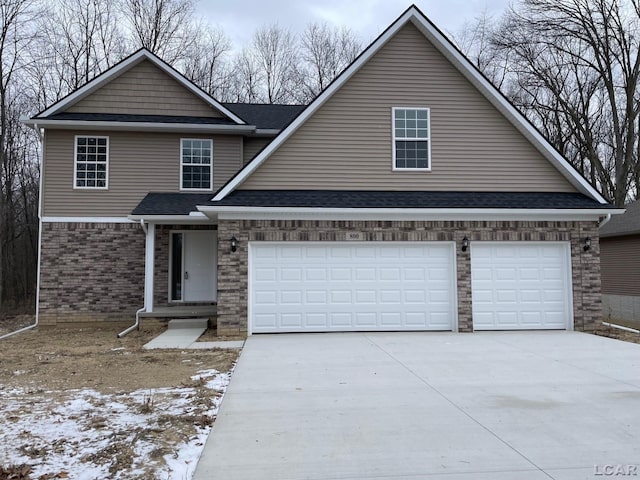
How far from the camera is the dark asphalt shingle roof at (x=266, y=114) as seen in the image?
15.9 meters

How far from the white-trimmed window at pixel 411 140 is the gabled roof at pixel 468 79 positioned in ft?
4.80

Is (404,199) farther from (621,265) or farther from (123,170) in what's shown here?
(621,265)

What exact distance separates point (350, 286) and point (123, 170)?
26.6 ft

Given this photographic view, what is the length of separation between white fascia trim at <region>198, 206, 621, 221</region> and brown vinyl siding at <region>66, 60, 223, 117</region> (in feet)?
18.0

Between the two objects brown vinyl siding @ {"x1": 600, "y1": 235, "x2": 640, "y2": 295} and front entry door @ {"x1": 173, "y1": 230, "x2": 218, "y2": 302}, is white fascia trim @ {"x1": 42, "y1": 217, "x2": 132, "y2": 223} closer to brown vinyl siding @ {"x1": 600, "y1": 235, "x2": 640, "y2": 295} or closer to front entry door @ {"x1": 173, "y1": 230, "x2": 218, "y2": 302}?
front entry door @ {"x1": 173, "y1": 230, "x2": 218, "y2": 302}

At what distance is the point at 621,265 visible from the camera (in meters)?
18.8

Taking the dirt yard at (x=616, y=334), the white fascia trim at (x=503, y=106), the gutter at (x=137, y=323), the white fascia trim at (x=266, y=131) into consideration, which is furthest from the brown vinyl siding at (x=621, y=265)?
the gutter at (x=137, y=323)

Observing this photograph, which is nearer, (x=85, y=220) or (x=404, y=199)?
(x=404, y=199)

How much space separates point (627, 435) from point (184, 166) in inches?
519

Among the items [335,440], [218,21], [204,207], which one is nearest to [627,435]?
[335,440]

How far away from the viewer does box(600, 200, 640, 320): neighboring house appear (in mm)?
17906

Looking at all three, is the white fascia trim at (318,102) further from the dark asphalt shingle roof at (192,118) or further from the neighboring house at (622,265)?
the neighboring house at (622,265)

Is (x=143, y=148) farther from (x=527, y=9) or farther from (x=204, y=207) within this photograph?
(x=527, y=9)

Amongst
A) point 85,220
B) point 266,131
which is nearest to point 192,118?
point 266,131
